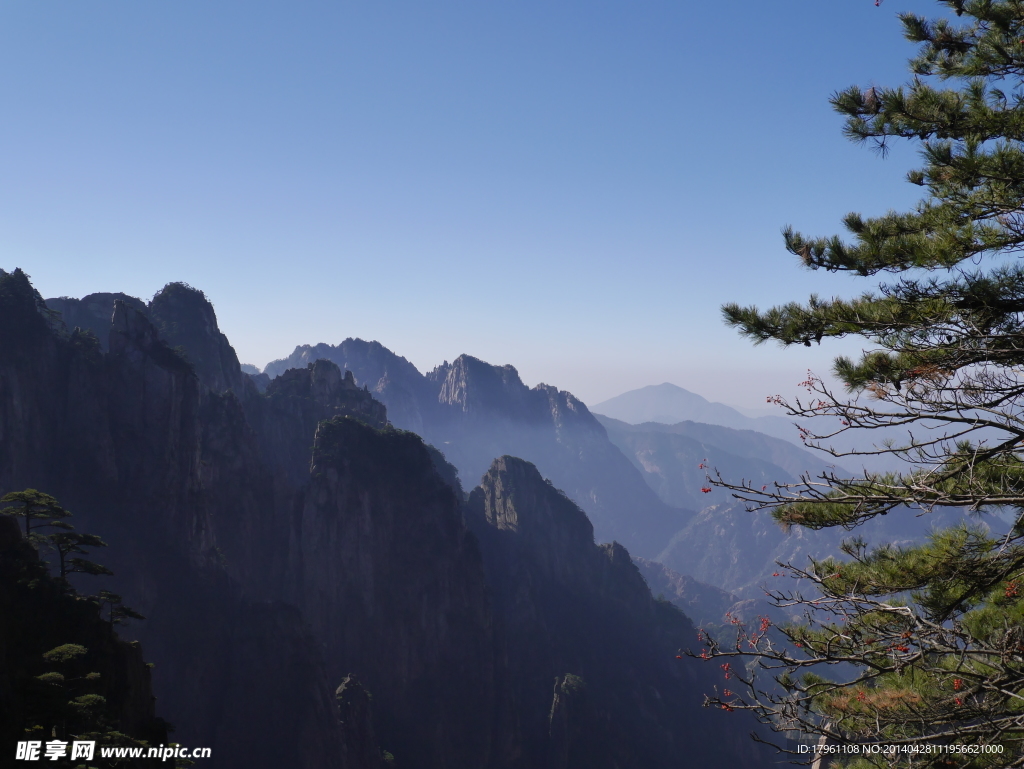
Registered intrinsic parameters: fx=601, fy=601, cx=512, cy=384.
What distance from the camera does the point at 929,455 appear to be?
8516 mm

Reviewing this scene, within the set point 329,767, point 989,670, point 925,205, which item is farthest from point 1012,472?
point 329,767

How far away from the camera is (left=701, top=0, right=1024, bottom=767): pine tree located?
7.95m

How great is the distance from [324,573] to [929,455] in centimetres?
7704

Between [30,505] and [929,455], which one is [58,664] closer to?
[30,505]

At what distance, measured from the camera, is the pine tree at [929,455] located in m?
7.95

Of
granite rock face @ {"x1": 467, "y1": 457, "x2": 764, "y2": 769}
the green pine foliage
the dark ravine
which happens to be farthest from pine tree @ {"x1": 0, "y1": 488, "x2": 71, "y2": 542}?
granite rock face @ {"x1": 467, "y1": 457, "x2": 764, "y2": 769}

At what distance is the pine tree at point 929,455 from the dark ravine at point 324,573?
57690mm

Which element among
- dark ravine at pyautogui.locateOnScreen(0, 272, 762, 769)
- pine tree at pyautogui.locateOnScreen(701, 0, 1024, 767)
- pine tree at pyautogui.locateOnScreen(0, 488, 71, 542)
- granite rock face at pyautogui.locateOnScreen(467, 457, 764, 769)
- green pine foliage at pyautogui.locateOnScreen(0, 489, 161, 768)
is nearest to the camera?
pine tree at pyautogui.locateOnScreen(701, 0, 1024, 767)

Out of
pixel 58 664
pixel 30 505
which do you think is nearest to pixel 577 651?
pixel 30 505

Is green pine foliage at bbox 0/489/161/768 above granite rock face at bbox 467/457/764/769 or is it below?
above

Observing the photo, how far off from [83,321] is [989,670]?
105 metres

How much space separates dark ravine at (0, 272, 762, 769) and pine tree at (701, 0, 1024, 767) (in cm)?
5769

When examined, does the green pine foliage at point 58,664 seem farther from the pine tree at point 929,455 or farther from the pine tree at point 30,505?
the pine tree at point 929,455

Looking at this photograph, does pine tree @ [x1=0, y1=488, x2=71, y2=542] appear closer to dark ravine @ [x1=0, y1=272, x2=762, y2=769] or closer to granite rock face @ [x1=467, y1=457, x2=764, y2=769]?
dark ravine @ [x1=0, y1=272, x2=762, y2=769]
